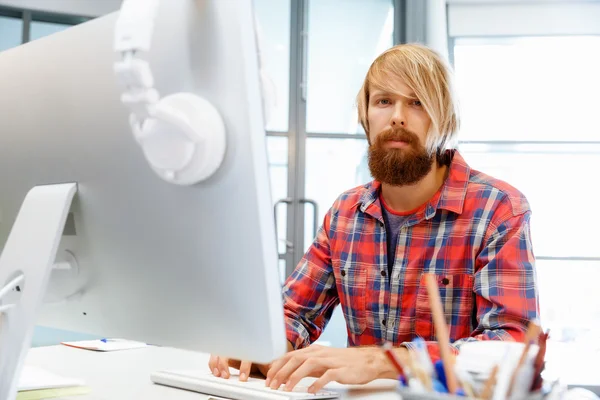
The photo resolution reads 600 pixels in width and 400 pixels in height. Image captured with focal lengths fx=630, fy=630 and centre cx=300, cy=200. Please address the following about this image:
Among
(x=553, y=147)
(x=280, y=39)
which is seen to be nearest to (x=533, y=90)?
(x=553, y=147)

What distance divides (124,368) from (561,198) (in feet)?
10.4

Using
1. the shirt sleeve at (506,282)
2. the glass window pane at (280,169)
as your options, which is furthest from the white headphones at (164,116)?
the glass window pane at (280,169)

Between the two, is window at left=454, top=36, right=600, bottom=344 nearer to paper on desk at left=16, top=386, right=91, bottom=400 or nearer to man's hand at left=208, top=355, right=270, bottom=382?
man's hand at left=208, top=355, right=270, bottom=382

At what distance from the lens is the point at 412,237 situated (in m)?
1.34

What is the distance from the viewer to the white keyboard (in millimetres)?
843

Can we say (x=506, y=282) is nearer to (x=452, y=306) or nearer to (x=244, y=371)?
(x=452, y=306)

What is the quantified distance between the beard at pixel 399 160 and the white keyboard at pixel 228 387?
1.87ft

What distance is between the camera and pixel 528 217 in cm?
124

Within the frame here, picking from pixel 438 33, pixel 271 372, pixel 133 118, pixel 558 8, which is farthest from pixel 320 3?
pixel 133 118

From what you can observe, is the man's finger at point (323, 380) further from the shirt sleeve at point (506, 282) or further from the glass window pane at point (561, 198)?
the glass window pane at point (561, 198)

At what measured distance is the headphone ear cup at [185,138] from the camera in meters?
0.49

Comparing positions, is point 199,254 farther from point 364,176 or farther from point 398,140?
point 364,176

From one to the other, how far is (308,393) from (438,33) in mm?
3155

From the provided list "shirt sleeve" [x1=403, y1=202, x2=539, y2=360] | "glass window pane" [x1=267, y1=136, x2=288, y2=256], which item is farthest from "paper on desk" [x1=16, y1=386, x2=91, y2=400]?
"glass window pane" [x1=267, y1=136, x2=288, y2=256]
